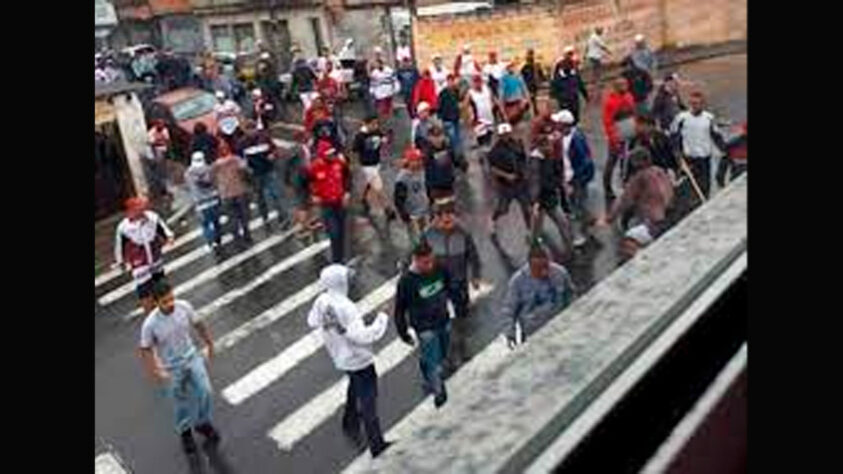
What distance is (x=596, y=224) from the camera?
13156mm

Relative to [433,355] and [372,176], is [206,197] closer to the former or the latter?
[372,176]

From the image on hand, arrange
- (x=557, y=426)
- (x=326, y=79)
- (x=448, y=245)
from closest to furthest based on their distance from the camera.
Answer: (x=557, y=426), (x=448, y=245), (x=326, y=79)

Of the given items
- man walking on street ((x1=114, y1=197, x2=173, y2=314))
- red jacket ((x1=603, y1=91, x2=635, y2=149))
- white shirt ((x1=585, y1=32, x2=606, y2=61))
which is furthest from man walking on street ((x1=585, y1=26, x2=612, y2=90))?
man walking on street ((x1=114, y1=197, x2=173, y2=314))

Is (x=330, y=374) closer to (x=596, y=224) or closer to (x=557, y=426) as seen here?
(x=596, y=224)

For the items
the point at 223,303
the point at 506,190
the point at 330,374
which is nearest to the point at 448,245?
the point at 330,374

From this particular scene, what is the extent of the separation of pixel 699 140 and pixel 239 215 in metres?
6.52

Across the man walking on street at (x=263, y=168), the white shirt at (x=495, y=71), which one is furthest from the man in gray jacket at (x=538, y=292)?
the white shirt at (x=495, y=71)

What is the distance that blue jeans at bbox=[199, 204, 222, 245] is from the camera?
1466 centimetres

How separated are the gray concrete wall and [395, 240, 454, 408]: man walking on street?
18.9ft

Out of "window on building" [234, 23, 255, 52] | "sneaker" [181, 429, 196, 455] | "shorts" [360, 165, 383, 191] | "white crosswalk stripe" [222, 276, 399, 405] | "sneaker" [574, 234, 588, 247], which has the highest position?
"window on building" [234, 23, 255, 52]

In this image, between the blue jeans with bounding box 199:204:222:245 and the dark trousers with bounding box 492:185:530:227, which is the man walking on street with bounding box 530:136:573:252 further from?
the blue jeans with bounding box 199:204:222:245

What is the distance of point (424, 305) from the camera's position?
8523mm

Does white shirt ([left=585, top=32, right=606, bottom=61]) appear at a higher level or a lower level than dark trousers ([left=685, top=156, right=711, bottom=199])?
higher
